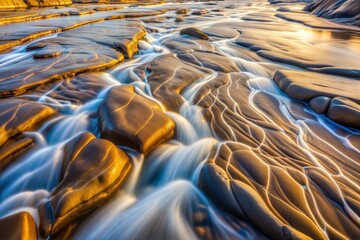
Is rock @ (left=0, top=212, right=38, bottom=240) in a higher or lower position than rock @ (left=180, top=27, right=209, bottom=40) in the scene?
higher

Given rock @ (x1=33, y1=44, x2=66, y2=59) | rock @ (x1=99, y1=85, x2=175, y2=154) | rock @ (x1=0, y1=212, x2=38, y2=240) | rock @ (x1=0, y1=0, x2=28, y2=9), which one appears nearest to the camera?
rock @ (x1=0, y1=212, x2=38, y2=240)

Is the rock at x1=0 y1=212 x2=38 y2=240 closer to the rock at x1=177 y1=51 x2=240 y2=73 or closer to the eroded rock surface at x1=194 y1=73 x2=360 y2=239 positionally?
the eroded rock surface at x1=194 y1=73 x2=360 y2=239

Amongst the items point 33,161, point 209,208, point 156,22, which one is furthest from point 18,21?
point 209,208

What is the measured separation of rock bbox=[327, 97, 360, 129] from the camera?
9.77 feet

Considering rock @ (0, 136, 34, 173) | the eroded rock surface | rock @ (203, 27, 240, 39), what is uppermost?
rock @ (0, 136, 34, 173)

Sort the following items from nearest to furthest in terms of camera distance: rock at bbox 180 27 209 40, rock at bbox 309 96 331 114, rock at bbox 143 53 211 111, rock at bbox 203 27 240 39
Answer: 1. rock at bbox 309 96 331 114
2. rock at bbox 143 53 211 111
3. rock at bbox 180 27 209 40
4. rock at bbox 203 27 240 39

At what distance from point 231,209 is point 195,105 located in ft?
6.68

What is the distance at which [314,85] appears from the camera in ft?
12.3

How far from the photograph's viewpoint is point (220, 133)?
9.78ft

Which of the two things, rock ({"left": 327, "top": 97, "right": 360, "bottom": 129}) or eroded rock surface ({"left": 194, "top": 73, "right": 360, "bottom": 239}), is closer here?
eroded rock surface ({"left": 194, "top": 73, "right": 360, "bottom": 239})

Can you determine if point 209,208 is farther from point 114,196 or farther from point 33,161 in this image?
point 33,161

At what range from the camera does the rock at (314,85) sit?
11.4 feet

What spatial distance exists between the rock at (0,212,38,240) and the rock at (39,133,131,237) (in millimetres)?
81

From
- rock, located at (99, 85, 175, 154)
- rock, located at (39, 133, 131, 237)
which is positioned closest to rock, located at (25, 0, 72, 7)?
rock, located at (99, 85, 175, 154)
